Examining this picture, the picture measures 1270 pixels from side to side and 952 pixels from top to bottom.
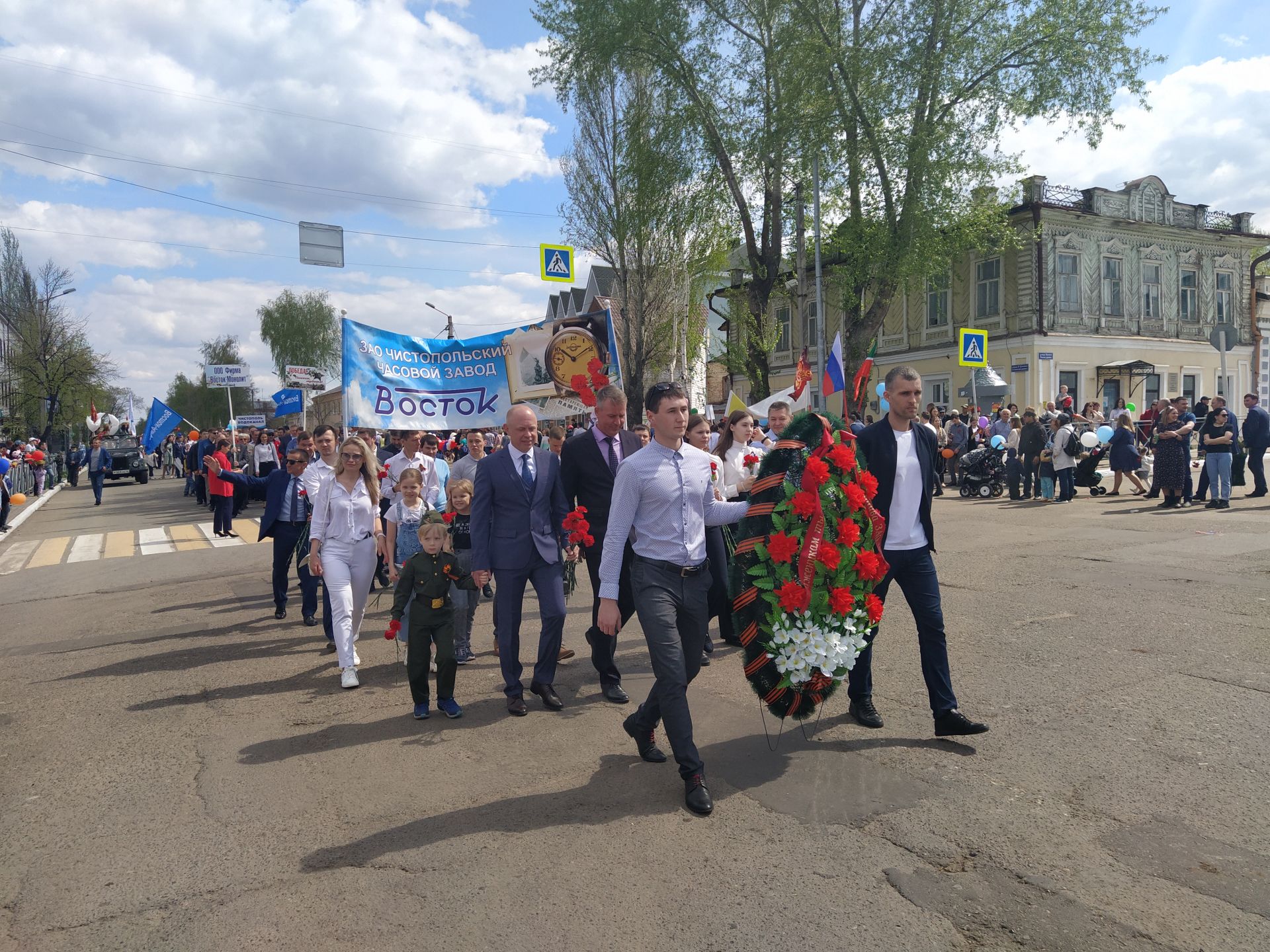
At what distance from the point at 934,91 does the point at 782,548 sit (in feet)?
67.0

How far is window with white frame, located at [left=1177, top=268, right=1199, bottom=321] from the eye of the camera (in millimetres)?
36375

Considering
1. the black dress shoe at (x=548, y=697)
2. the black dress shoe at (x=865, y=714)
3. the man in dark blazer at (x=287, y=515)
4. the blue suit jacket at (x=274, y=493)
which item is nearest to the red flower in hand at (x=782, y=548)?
the black dress shoe at (x=865, y=714)

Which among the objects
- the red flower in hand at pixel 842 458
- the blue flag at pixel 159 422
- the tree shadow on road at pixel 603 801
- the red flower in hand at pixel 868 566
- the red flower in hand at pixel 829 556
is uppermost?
the blue flag at pixel 159 422

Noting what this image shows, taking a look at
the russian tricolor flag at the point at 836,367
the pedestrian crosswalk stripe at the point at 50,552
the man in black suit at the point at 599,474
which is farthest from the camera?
the pedestrian crosswalk stripe at the point at 50,552

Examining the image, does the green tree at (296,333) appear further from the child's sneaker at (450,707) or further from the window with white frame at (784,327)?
the child's sneaker at (450,707)

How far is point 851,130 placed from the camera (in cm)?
2198

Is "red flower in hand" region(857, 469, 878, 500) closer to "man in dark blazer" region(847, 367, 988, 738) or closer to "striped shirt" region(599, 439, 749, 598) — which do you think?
"man in dark blazer" region(847, 367, 988, 738)

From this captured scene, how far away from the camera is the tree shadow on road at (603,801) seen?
390 centimetres

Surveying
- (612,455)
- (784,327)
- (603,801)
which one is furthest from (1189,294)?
(603,801)

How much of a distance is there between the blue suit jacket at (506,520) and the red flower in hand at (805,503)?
1.88m

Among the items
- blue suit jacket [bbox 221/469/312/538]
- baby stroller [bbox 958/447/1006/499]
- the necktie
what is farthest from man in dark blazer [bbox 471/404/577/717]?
baby stroller [bbox 958/447/1006/499]

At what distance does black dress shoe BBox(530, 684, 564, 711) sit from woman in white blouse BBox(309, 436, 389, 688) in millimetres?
1532

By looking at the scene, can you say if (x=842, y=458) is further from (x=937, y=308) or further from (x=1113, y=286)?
(x=1113, y=286)

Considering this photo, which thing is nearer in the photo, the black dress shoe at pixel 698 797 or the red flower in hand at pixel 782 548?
the black dress shoe at pixel 698 797
